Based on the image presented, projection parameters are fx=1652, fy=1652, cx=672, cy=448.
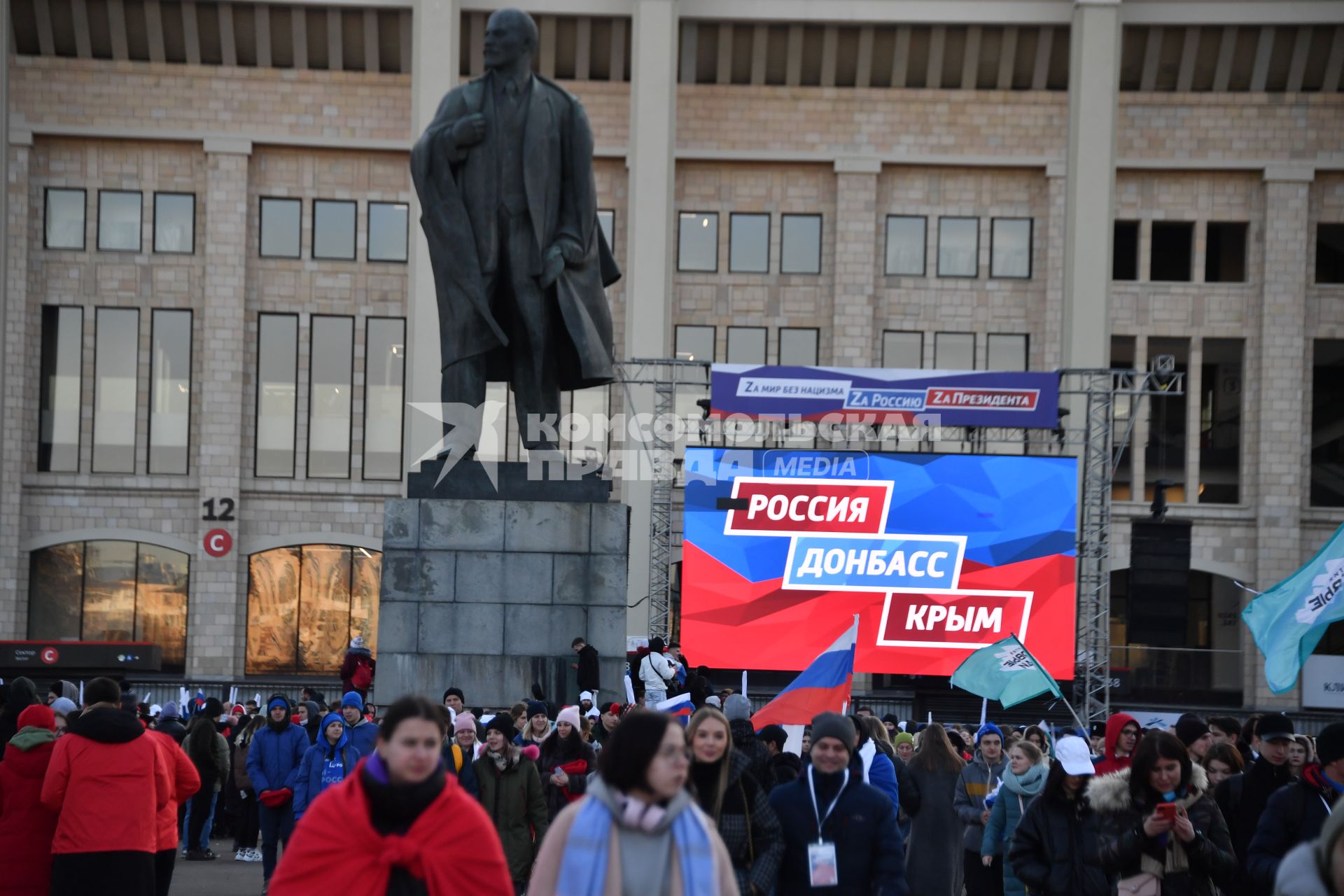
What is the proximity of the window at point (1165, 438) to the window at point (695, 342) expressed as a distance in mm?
10161

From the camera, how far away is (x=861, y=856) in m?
6.34

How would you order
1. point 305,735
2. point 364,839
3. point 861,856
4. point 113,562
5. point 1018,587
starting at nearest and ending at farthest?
point 364,839, point 861,856, point 305,735, point 1018,587, point 113,562

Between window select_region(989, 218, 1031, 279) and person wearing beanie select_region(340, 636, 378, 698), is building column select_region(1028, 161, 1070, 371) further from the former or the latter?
person wearing beanie select_region(340, 636, 378, 698)

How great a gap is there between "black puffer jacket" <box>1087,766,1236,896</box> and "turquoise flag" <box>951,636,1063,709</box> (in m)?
8.17

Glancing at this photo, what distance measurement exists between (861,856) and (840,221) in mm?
32302

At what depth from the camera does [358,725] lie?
1066 centimetres

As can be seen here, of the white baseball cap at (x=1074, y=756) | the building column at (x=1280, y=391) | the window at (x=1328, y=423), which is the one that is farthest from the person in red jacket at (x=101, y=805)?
the window at (x=1328, y=423)

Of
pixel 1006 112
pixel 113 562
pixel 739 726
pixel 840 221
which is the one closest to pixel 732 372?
pixel 840 221

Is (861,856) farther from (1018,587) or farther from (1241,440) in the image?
(1241,440)

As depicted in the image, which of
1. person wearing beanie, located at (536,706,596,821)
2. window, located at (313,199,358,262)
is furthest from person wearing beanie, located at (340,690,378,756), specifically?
window, located at (313,199,358,262)

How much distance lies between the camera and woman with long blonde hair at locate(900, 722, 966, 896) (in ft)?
35.3

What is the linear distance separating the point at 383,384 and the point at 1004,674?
81.1ft

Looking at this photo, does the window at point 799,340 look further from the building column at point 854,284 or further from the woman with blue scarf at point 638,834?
the woman with blue scarf at point 638,834

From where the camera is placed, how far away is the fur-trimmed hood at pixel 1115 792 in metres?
6.66
